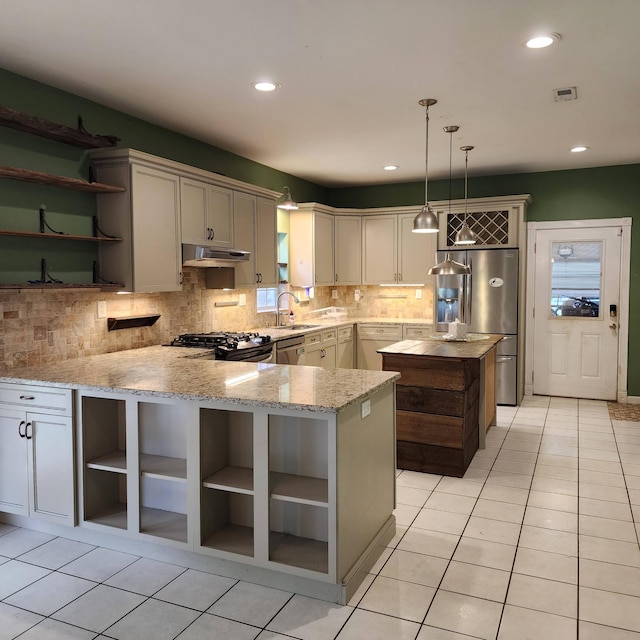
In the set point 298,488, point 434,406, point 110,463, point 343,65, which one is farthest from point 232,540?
point 343,65

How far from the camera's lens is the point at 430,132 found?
16.1 feet

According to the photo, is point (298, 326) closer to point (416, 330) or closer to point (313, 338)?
point (313, 338)

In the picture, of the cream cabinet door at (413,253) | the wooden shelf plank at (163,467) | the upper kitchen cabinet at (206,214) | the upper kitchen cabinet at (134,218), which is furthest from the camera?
the cream cabinet door at (413,253)

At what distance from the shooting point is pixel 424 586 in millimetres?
2688

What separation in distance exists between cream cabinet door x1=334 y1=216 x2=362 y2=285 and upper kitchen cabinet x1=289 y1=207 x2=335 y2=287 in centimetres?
32

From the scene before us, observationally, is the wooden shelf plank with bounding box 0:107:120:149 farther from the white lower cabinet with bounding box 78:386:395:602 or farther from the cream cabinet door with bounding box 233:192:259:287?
the white lower cabinet with bounding box 78:386:395:602

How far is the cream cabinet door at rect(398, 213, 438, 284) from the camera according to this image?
7.04 metres

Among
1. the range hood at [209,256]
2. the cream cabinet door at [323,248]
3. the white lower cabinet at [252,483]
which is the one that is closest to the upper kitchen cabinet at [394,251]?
the cream cabinet door at [323,248]

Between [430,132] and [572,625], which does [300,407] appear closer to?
[572,625]

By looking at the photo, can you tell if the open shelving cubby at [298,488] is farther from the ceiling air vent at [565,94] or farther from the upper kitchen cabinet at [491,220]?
the upper kitchen cabinet at [491,220]

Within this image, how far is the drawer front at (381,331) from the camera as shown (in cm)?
705

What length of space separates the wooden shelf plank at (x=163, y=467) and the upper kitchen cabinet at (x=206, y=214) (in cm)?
→ 199

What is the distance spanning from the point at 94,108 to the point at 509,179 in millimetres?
4913

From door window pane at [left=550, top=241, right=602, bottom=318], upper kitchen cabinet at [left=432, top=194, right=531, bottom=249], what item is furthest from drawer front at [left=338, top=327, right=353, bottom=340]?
door window pane at [left=550, top=241, right=602, bottom=318]
